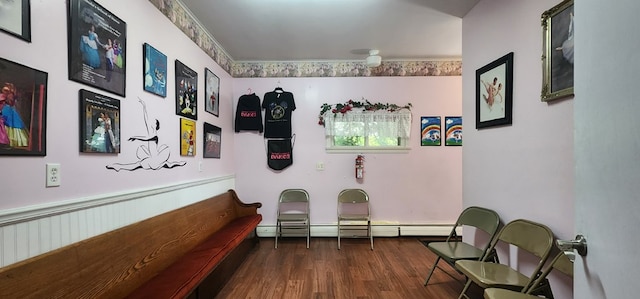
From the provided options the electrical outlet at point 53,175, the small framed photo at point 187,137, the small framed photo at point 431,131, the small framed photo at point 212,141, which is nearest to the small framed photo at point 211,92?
the small framed photo at point 212,141

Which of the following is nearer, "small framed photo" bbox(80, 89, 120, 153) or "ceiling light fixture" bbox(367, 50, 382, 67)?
"small framed photo" bbox(80, 89, 120, 153)

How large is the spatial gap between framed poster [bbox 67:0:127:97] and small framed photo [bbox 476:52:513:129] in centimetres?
276

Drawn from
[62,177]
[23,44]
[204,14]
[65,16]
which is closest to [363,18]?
[204,14]

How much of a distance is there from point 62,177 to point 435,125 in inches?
160

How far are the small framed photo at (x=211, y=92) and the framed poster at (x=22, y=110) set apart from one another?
182cm

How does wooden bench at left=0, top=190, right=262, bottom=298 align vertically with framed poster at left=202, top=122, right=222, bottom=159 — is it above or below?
below

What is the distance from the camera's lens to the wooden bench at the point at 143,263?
3.90 feet

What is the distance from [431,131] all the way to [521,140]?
2086 mm

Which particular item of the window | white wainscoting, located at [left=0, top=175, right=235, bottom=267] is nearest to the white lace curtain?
the window

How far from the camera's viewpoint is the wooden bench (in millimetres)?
1188

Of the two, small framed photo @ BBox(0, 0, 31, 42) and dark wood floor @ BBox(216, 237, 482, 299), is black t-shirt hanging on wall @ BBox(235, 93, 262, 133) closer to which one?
dark wood floor @ BBox(216, 237, 482, 299)

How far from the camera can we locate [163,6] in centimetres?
217

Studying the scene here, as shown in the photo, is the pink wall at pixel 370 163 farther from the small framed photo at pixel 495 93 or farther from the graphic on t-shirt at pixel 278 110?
the small framed photo at pixel 495 93

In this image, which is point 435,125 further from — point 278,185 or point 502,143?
point 278,185
